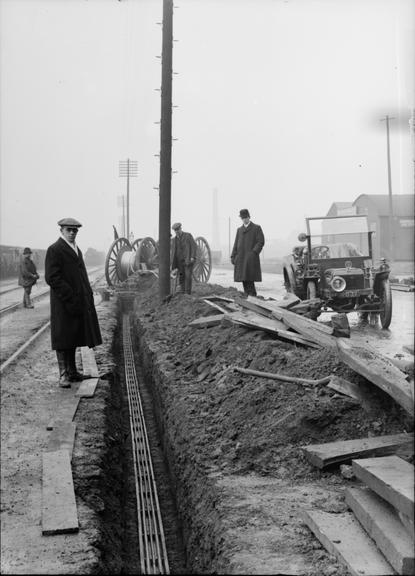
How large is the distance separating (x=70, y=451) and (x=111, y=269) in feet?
50.4

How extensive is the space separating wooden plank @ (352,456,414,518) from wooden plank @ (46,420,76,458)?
88.9 inches

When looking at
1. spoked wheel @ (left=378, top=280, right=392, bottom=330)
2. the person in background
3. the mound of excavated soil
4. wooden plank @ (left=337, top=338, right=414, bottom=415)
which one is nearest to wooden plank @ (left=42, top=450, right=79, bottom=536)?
the mound of excavated soil

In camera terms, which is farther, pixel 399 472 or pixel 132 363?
pixel 132 363

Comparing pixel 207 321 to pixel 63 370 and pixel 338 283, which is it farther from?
pixel 63 370

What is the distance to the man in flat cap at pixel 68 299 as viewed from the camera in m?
5.83

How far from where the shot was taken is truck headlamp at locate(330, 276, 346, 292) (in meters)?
8.98

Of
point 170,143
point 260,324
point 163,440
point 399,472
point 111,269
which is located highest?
point 170,143

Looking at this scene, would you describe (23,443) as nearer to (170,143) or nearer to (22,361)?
(22,361)

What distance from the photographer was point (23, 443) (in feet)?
14.4

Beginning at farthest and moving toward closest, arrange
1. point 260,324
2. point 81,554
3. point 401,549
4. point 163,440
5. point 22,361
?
point 22,361, point 260,324, point 163,440, point 81,554, point 401,549

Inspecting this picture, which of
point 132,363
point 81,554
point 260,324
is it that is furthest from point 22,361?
point 81,554

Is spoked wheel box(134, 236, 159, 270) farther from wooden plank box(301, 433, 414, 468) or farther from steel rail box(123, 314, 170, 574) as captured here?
wooden plank box(301, 433, 414, 468)

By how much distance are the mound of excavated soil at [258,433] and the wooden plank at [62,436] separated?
2.83ft

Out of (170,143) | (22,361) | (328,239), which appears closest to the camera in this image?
(22,361)
